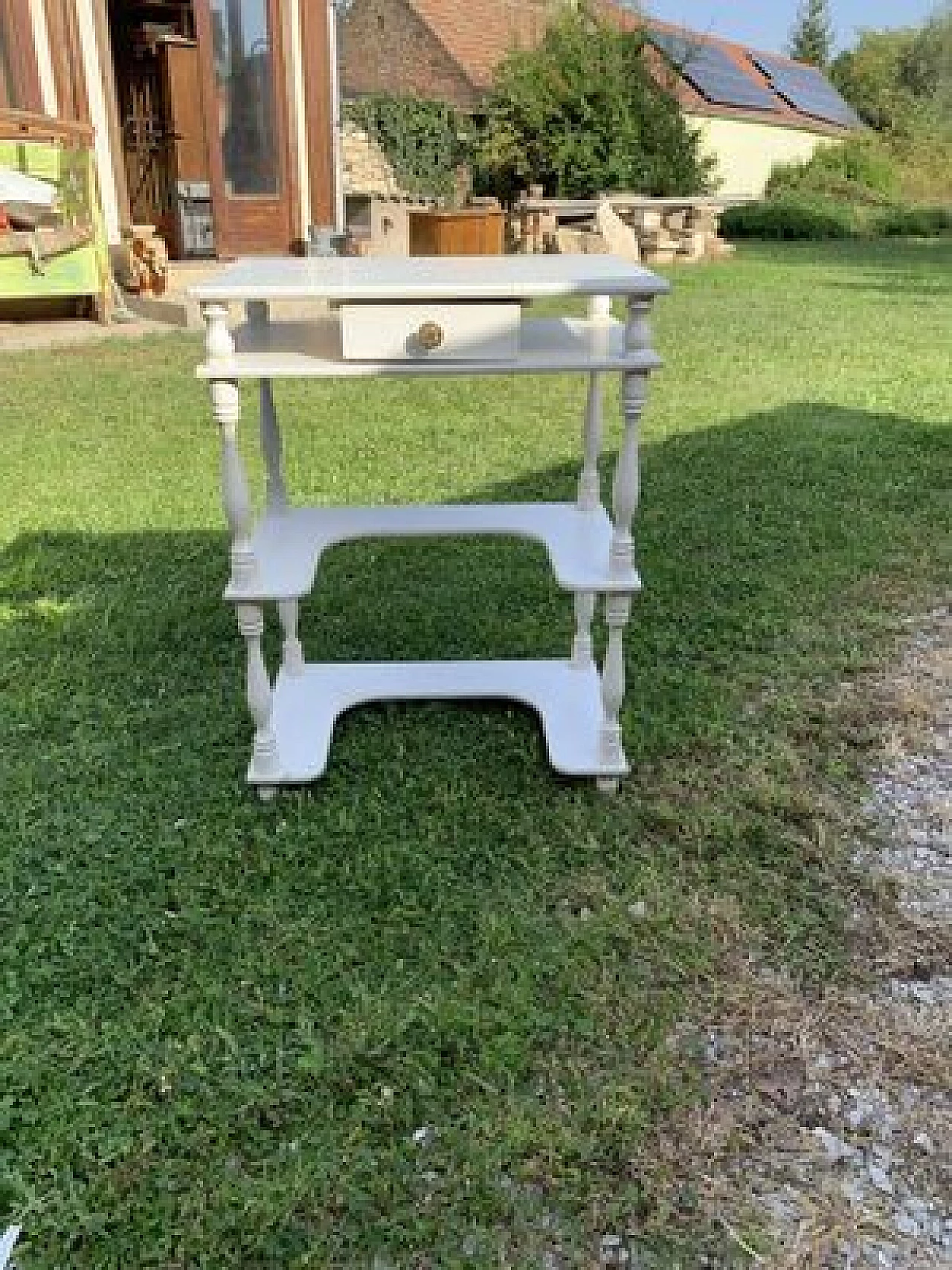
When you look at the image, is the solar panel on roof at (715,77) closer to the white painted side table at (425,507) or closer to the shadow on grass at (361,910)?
Answer: the shadow on grass at (361,910)

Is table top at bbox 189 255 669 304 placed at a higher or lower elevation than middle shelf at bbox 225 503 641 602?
higher

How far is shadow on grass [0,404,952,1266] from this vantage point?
1379 millimetres

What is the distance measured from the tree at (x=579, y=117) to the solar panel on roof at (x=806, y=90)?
46.2ft

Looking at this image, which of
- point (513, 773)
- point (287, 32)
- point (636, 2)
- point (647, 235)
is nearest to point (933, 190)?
point (636, 2)

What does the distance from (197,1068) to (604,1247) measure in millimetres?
633

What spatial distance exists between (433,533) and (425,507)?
13cm

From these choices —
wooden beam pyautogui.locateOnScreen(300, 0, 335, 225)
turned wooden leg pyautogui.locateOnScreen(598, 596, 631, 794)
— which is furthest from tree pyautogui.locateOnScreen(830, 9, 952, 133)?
turned wooden leg pyautogui.locateOnScreen(598, 596, 631, 794)

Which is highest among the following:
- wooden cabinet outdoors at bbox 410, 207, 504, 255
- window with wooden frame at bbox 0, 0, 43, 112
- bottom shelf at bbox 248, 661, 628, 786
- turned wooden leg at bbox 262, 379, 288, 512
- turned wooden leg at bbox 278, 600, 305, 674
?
window with wooden frame at bbox 0, 0, 43, 112

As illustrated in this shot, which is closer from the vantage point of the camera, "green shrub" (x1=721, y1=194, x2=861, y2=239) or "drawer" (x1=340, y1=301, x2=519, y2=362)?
"drawer" (x1=340, y1=301, x2=519, y2=362)

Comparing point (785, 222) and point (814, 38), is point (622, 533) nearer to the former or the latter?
point (785, 222)

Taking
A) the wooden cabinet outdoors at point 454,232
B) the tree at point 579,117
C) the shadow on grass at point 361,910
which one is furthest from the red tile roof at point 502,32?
the shadow on grass at point 361,910

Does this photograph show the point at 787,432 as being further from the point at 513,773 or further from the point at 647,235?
the point at 647,235

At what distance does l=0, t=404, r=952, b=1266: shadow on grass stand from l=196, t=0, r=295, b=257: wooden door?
6.26m

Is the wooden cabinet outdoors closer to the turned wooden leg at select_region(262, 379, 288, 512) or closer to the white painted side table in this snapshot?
the turned wooden leg at select_region(262, 379, 288, 512)
